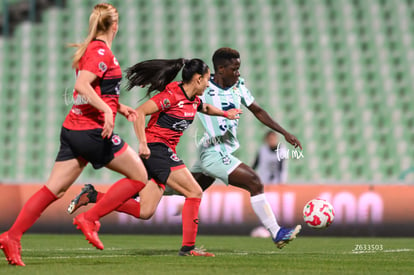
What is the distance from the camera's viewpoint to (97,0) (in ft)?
61.2

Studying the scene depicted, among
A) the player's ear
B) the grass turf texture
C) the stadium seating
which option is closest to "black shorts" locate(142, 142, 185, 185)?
the grass turf texture

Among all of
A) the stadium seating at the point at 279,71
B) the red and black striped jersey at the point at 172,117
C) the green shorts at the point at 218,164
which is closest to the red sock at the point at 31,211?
the red and black striped jersey at the point at 172,117

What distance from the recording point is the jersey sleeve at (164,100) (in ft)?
24.6

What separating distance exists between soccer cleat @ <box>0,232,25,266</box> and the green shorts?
259cm

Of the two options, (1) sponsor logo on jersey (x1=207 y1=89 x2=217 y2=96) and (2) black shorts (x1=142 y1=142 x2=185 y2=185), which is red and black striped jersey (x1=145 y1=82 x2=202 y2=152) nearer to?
(2) black shorts (x1=142 y1=142 x2=185 y2=185)

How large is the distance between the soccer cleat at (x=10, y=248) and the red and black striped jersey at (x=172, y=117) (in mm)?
1913

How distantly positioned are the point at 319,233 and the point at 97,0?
354 inches

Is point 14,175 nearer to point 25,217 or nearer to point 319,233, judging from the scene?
point 319,233

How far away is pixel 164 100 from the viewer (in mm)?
7535

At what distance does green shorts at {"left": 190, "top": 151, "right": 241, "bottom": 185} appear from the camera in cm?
819

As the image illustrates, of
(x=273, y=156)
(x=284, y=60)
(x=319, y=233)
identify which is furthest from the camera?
(x=284, y=60)

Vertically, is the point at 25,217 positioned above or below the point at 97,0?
below

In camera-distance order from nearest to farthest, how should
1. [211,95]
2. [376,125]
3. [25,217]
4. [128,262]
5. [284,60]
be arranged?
[25,217], [128,262], [211,95], [376,125], [284,60]

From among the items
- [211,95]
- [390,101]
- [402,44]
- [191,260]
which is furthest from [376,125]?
[191,260]
